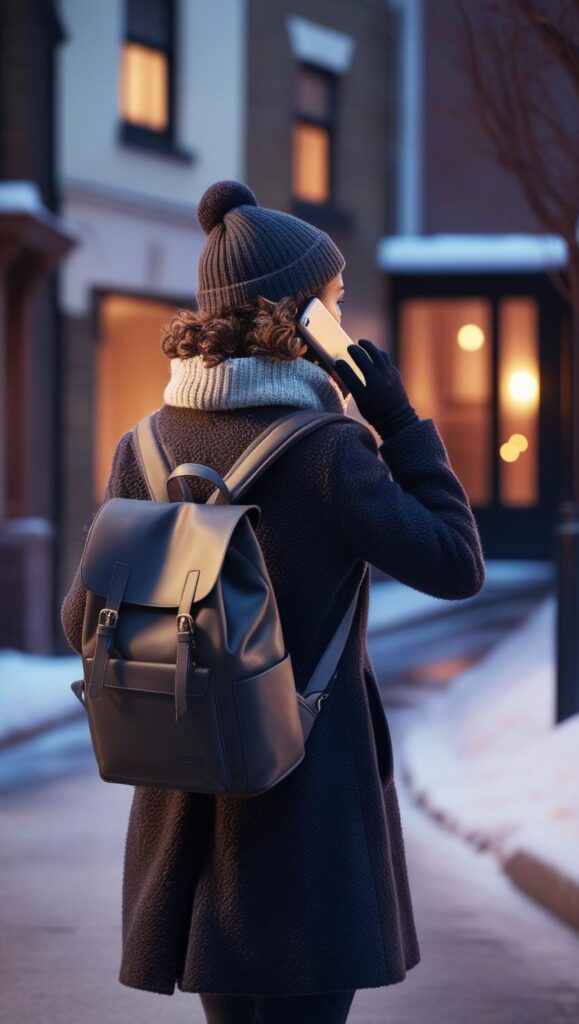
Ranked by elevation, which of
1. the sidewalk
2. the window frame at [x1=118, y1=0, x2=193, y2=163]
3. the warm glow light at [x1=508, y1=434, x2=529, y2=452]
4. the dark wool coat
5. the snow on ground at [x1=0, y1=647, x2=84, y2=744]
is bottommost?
the snow on ground at [x1=0, y1=647, x2=84, y2=744]

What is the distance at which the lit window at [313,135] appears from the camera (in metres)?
19.0

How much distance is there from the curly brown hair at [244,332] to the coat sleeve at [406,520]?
171 millimetres

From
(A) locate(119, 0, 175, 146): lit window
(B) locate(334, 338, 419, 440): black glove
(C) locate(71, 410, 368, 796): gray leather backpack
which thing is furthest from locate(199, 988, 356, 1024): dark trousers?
(A) locate(119, 0, 175, 146): lit window

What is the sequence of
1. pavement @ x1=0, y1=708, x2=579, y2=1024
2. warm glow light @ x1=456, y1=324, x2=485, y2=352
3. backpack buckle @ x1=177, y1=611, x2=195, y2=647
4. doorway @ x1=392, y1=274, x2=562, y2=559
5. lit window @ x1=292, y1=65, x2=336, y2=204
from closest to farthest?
backpack buckle @ x1=177, y1=611, x2=195, y2=647 < pavement @ x1=0, y1=708, x2=579, y2=1024 < lit window @ x1=292, y1=65, x2=336, y2=204 < doorway @ x1=392, y1=274, x2=562, y2=559 < warm glow light @ x1=456, y1=324, x2=485, y2=352

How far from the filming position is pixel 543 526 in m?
23.1

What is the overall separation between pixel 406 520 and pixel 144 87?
14.2 m

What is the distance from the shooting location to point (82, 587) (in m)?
2.75

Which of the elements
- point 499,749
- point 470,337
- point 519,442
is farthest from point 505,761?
point 470,337

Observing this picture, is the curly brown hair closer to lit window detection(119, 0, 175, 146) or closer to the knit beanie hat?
the knit beanie hat

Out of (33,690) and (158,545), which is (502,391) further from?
(158,545)

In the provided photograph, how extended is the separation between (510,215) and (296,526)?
67.7 ft

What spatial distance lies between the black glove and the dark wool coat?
0.04m

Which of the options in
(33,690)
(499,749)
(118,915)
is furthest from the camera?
(33,690)

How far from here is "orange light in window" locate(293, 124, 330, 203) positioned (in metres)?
19.0
